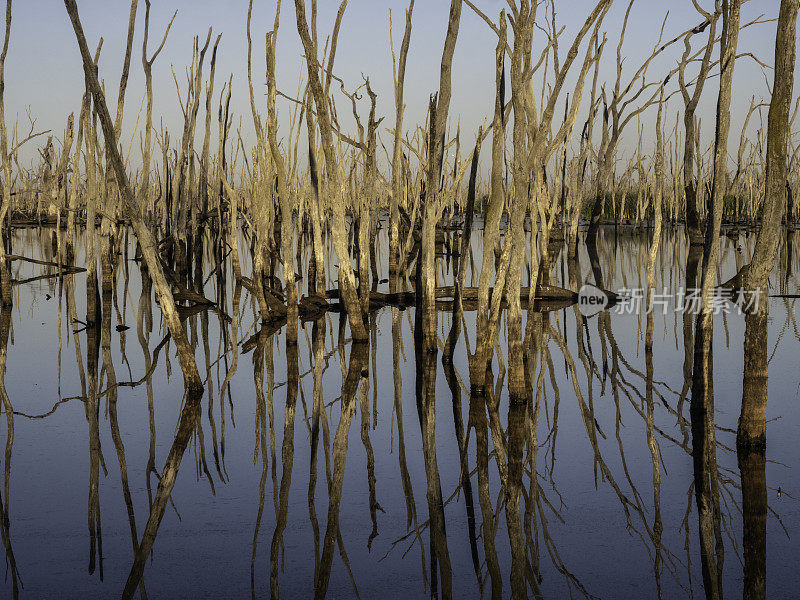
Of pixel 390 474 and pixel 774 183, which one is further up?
pixel 774 183

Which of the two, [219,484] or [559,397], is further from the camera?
[559,397]

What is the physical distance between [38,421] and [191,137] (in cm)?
514

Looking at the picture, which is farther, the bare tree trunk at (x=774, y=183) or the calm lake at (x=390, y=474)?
the bare tree trunk at (x=774, y=183)

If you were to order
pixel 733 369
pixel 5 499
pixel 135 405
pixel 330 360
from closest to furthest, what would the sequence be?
pixel 5 499 → pixel 135 405 → pixel 733 369 → pixel 330 360

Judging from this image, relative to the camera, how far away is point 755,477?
290 cm

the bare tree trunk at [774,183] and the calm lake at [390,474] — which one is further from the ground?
the bare tree trunk at [774,183]

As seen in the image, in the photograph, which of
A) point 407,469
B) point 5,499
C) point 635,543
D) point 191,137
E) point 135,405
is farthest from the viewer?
point 191,137

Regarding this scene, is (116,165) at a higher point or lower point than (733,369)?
higher

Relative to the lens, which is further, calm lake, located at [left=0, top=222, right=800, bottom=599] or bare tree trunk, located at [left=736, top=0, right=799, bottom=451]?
bare tree trunk, located at [left=736, top=0, right=799, bottom=451]

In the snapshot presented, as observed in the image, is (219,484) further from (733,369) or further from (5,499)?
(733,369)

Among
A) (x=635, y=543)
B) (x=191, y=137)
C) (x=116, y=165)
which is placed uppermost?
(x=191, y=137)

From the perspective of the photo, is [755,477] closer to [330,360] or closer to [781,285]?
[330,360]

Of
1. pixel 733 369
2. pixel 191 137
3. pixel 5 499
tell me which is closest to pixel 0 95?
pixel 191 137

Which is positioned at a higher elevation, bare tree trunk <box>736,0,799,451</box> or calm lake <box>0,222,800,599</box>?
bare tree trunk <box>736,0,799,451</box>
